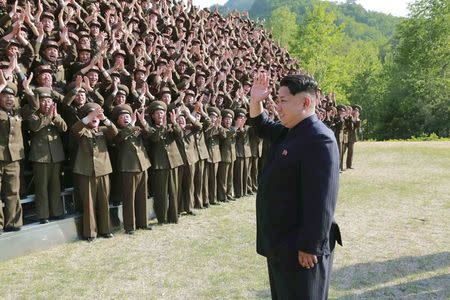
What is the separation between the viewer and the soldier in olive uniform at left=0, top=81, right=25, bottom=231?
6.26 meters

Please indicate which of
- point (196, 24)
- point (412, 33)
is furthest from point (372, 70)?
point (196, 24)

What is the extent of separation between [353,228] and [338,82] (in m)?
36.8

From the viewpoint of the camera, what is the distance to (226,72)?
11.9 metres

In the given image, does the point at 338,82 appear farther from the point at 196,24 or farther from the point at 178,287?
the point at 178,287

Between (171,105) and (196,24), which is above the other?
(196,24)

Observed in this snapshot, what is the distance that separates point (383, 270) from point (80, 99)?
15.8 feet

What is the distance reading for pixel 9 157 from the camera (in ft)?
20.6

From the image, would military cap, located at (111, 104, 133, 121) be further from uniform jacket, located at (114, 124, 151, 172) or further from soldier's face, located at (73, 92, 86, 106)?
soldier's face, located at (73, 92, 86, 106)

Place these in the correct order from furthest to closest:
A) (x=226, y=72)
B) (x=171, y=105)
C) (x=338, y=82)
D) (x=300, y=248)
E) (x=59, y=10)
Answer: (x=338, y=82)
(x=226, y=72)
(x=59, y=10)
(x=171, y=105)
(x=300, y=248)

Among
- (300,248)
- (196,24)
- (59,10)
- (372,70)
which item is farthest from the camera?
(372,70)

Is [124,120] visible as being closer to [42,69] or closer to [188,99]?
[42,69]

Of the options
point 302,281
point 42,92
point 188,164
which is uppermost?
point 42,92

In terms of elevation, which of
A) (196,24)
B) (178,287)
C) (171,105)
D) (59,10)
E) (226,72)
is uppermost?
(196,24)

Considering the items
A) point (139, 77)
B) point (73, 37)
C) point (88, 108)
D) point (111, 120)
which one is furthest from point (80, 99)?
point (73, 37)
